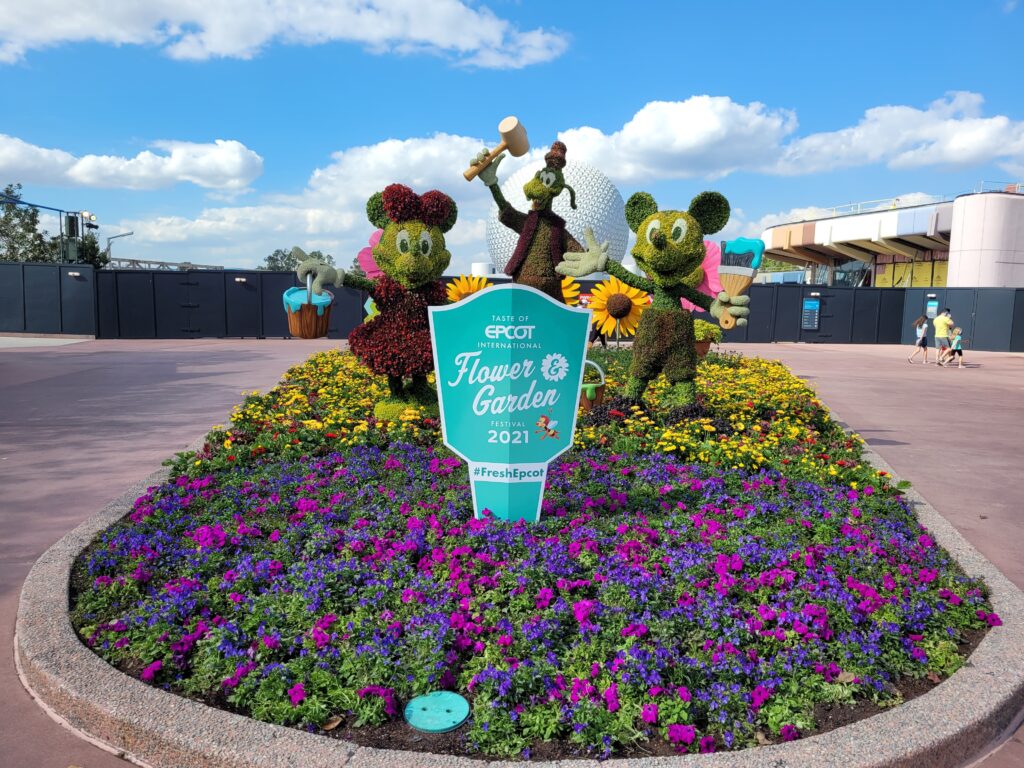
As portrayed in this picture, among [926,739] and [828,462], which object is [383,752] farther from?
[828,462]

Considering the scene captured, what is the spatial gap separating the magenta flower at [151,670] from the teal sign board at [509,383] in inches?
Result: 65.1

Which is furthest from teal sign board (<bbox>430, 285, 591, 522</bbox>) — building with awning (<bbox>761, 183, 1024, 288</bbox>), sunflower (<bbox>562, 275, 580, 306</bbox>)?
building with awning (<bbox>761, 183, 1024, 288</bbox>)

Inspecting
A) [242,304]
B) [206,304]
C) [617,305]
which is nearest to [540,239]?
[617,305]

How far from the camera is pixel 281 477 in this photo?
189 inches

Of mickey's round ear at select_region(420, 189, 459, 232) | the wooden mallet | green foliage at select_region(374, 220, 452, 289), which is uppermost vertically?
the wooden mallet

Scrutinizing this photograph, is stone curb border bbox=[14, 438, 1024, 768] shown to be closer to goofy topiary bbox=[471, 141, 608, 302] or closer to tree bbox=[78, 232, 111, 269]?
goofy topiary bbox=[471, 141, 608, 302]

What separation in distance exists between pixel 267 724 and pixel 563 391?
2125 mm

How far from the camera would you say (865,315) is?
25953 mm

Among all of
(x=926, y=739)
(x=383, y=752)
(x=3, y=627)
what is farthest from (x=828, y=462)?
(x=3, y=627)

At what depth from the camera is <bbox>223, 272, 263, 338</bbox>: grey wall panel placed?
22.1 m

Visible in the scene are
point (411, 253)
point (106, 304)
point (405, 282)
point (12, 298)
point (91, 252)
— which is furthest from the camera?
point (91, 252)

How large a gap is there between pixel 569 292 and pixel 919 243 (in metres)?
37.7

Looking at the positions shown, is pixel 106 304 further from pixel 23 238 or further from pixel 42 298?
pixel 23 238

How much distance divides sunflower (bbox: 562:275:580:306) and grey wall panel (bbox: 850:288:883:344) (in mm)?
19410
